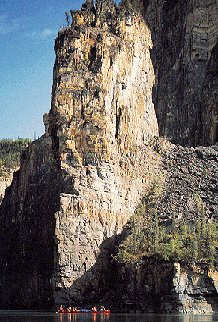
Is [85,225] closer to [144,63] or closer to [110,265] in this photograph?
[110,265]

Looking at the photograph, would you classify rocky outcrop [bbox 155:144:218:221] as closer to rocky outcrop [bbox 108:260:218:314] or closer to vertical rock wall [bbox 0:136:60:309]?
rocky outcrop [bbox 108:260:218:314]

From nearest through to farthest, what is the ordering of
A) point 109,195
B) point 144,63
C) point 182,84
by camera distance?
point 109,195 → point 144,63 → point 182,84

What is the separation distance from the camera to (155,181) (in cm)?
12219

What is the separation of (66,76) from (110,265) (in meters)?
25.9

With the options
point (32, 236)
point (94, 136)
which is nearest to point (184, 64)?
point (94, 136)

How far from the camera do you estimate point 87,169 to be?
11456cm

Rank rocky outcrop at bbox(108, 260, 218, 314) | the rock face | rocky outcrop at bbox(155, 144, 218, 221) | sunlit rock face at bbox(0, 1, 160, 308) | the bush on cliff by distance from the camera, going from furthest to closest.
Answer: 1. the rock face
2. rocky outcrop at bbox(155, 144, 218, 221)
3. sunlit rock face at bbox(0, 1, 160, 308)
4. the bush on cliff
5. rocky outcrop at bbox(108, 260, 218, 314)

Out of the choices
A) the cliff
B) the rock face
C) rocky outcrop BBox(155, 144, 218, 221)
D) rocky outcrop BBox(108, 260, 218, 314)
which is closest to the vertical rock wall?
the cliff

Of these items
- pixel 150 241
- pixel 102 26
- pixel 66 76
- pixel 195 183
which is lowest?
pixel 150 241

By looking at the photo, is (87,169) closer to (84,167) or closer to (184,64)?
(84,167)

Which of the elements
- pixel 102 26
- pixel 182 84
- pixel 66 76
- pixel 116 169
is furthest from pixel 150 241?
pixel 182 84

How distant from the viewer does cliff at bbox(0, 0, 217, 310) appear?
4316 inches

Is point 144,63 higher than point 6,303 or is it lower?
higher

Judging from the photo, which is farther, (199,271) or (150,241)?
(150,241)
